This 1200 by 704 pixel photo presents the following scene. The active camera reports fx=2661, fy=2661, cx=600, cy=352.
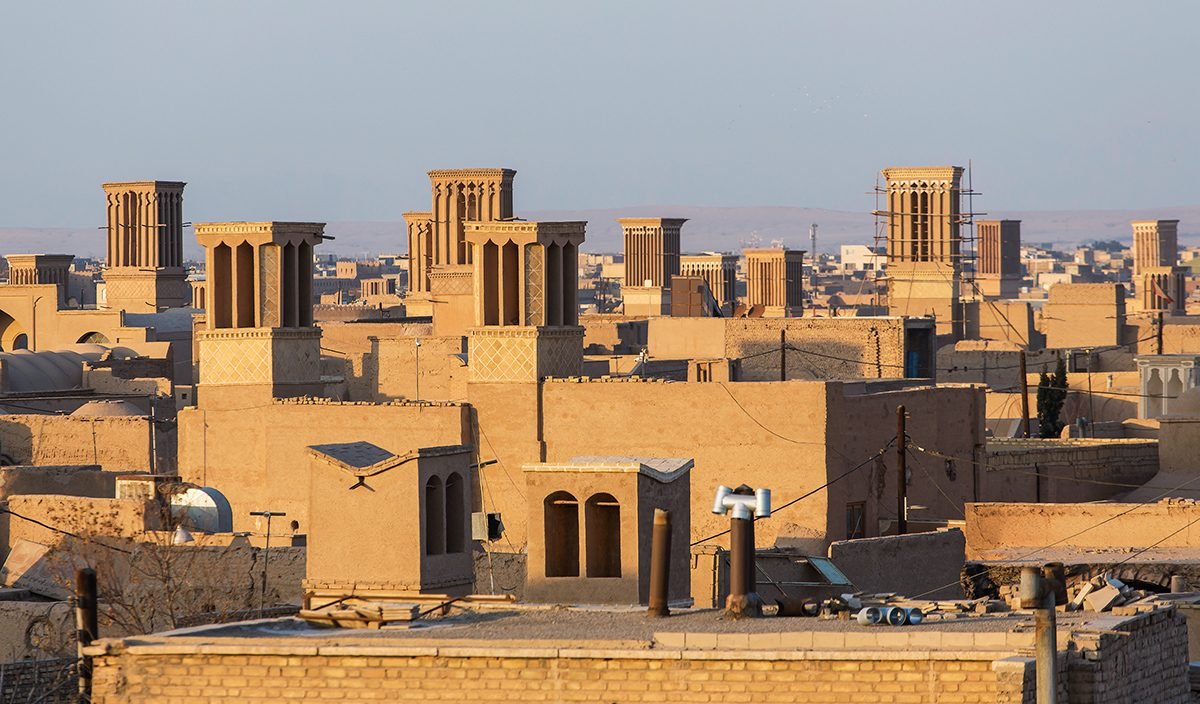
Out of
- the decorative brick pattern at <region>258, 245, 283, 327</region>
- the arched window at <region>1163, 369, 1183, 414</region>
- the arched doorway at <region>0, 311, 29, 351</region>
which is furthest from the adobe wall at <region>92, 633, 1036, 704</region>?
the arched doorway at <region>0, 311, 29, 351</region>

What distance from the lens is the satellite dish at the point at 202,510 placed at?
2194 centimetres

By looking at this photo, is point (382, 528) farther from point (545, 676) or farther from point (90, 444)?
point (90, 444)

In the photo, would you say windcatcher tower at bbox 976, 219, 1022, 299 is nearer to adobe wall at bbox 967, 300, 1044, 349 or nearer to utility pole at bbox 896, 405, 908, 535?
adobe wall at bbox 967, 300, 1044, 349

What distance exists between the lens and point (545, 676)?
11.4 m

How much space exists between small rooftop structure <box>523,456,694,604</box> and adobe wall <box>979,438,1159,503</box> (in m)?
11.6

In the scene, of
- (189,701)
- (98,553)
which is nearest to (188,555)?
(98,553)

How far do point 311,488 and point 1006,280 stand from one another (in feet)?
261

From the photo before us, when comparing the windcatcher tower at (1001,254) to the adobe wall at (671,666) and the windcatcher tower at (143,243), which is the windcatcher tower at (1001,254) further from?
the adobe wall at (671,666)

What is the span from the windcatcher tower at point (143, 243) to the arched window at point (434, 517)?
42737 mm

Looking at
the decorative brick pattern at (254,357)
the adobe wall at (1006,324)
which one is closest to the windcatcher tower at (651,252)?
the adobe wall at (1006,324)

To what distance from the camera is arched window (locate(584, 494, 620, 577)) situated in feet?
48.1

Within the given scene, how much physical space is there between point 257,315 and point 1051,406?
14.0 meters

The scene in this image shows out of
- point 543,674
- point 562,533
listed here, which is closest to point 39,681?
point 562,533

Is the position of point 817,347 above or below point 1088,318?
below
